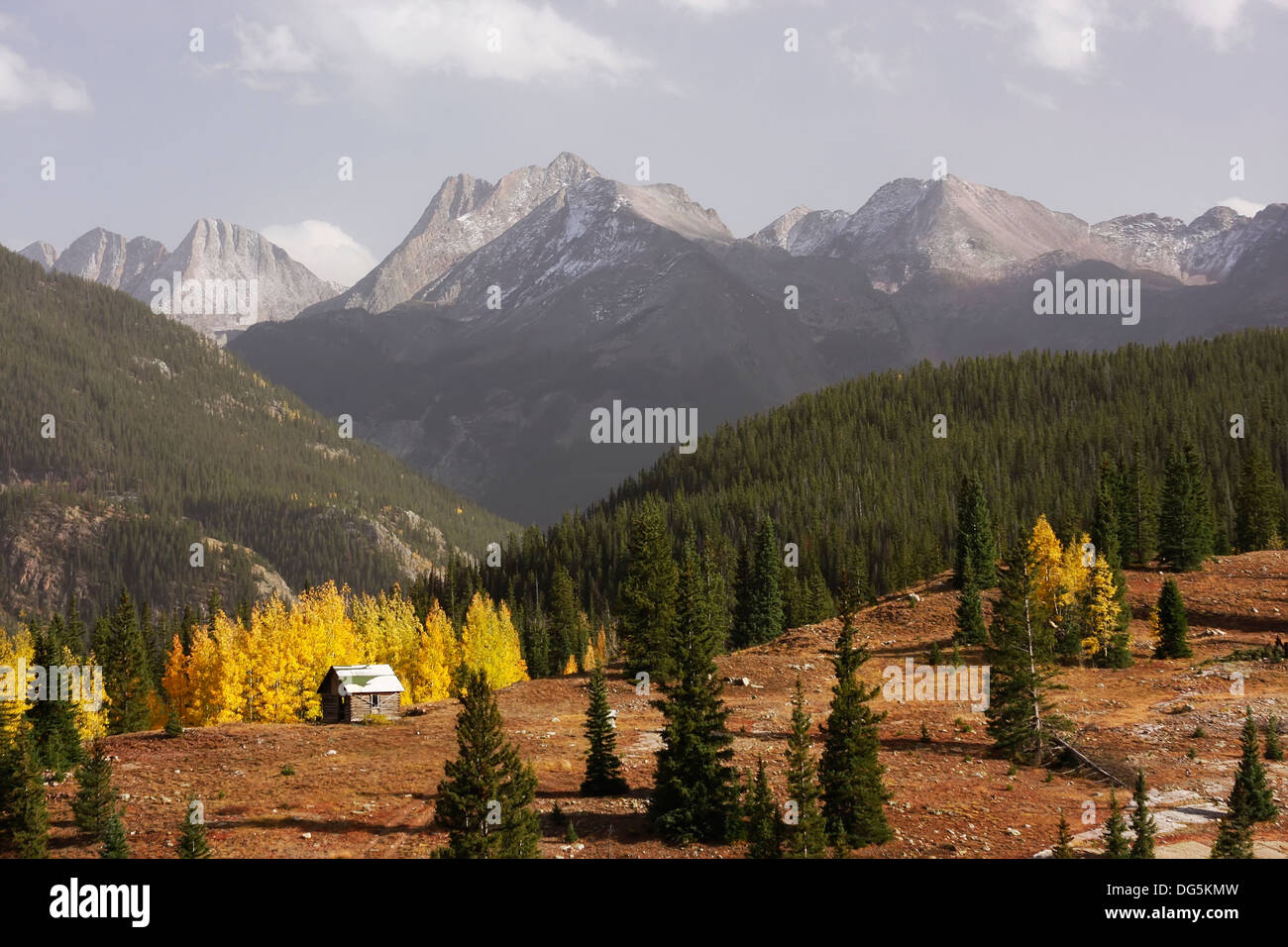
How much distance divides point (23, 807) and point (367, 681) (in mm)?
37877

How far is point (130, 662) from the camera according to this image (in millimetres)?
89500

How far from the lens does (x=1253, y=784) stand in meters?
34.8

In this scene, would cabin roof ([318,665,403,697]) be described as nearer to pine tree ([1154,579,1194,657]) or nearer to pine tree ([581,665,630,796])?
pine tree ([581,665,630,796])

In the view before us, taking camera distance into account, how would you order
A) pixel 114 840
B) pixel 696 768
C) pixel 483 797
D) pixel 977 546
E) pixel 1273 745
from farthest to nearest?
pixel 977 546
pixel 1273 745
pixel 696 768
pixel 483 797
pixel 114 840

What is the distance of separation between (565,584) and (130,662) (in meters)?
57.0

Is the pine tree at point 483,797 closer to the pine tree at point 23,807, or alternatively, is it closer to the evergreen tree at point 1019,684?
the pine tree at point 23,807

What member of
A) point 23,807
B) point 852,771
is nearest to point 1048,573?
point 852,771

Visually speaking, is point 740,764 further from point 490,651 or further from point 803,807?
point 490,651

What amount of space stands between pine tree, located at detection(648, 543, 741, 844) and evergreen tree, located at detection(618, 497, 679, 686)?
106ft

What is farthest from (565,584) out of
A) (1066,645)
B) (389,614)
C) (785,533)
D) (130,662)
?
(1066,645)

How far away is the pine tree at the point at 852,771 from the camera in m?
36.3

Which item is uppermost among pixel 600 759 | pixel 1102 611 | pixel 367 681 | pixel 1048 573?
pixel 1048 573
